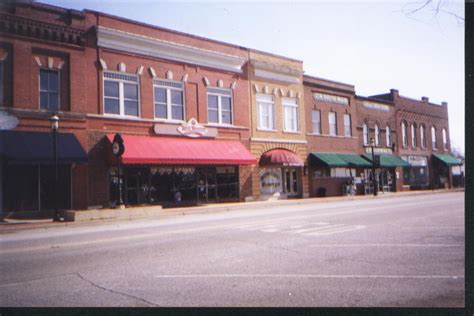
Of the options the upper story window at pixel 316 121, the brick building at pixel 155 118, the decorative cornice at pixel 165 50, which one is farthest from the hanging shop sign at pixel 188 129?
the upper story window at pixel 316 121

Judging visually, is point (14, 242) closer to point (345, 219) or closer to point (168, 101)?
point (345, 219)

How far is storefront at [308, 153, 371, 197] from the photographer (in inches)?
1132

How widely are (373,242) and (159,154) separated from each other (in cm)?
Result: 1315

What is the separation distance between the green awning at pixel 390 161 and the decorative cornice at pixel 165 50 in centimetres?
1508

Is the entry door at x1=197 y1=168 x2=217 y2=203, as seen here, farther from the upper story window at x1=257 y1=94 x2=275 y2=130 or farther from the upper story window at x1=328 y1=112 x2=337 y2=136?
the upper story window at x1=328 y1=112 x2=337 y2=136

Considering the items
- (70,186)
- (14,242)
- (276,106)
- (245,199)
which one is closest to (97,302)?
(14,242)

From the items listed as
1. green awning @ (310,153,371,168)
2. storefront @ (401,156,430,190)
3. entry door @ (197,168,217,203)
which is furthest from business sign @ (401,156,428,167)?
entry door @ (197,168,217,203)

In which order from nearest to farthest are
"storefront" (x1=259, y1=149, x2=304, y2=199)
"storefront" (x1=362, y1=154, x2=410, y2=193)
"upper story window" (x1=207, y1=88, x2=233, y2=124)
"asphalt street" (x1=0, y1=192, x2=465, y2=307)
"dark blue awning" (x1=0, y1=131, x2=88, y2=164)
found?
"asphalt street" (x1=0, y1=192, x2=465, y2=307)
"dark blue awning" (x1=0, y1=131, x2=88, y2=164)
"upper story window" (x1=207, y1=88, x2=233, y2=124)
"storefront" (x1=259, y1=149, x2=304, y2=199)
"storefront" (x1=362, y1=154, x2=410, y2=193)

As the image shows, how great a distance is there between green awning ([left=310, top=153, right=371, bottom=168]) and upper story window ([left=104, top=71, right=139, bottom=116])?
554 inches

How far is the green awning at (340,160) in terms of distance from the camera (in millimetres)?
28547

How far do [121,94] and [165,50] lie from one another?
376 centimetres

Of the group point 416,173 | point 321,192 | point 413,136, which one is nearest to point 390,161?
point 416,173

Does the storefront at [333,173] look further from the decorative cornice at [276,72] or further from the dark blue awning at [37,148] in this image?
the dark blue awning at [37,148]

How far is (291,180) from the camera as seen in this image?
1110 inches
